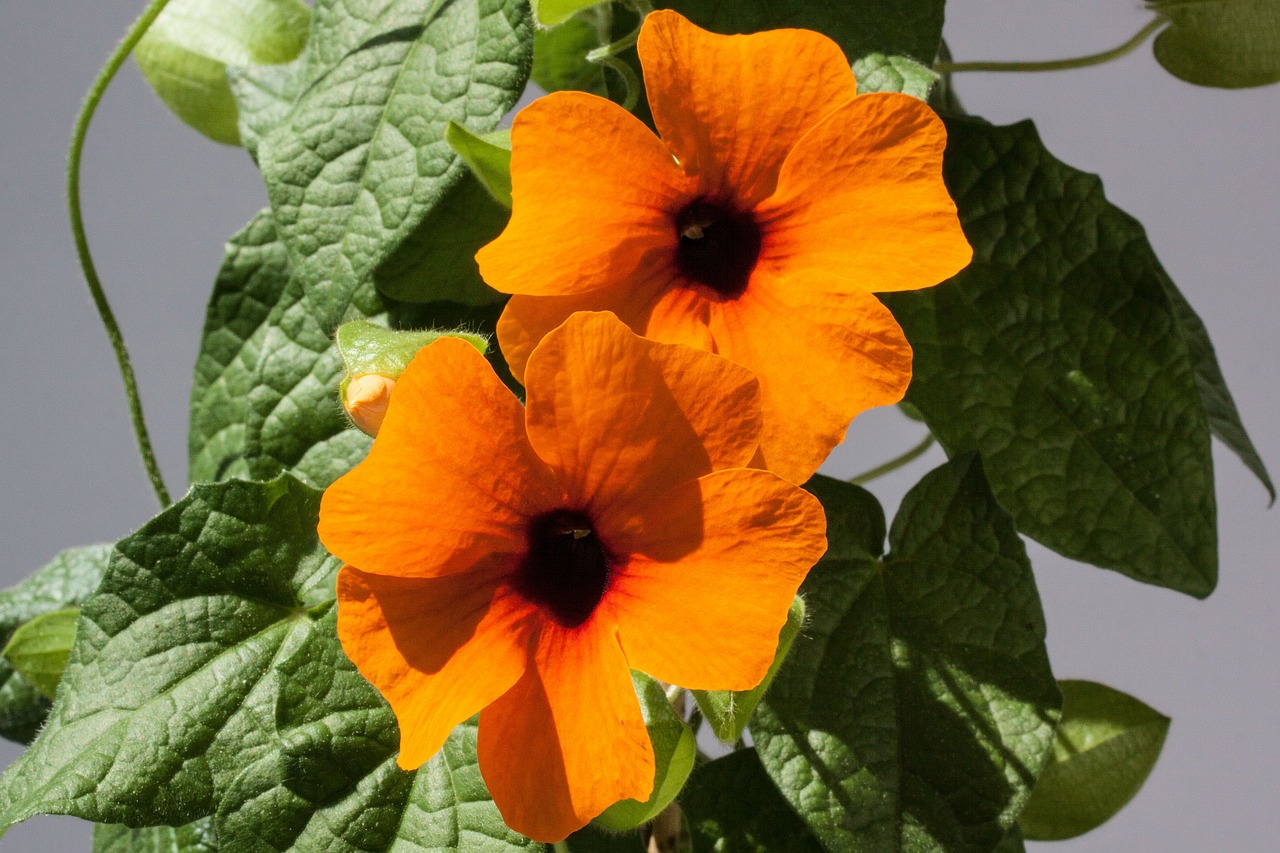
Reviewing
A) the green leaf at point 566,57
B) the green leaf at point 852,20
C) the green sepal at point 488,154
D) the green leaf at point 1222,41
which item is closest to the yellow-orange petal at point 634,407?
the green sepal at point 488,154

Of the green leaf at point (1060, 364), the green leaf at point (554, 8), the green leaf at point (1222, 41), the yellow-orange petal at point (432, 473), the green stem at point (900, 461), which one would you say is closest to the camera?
the yellow-orange petal at point (432, 473)

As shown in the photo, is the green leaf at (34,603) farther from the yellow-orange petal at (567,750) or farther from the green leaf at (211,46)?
the yellow-orange petal at (567,750)

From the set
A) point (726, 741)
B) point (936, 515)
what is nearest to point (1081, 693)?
point (936, 515)

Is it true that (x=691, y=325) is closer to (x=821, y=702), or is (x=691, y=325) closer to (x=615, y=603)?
(x=615, y=603)

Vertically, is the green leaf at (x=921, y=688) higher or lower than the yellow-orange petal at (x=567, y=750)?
lower

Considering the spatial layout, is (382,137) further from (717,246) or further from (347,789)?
(347,789)

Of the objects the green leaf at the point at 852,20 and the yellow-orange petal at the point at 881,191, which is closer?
the yellow-orange petal at the point at 881,191

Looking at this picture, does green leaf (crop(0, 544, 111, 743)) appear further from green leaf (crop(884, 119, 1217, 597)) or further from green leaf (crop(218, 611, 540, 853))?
green leaf (crop(884, 119, 1217, 597))

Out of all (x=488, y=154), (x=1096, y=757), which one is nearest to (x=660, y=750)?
(x=488, y=154)
